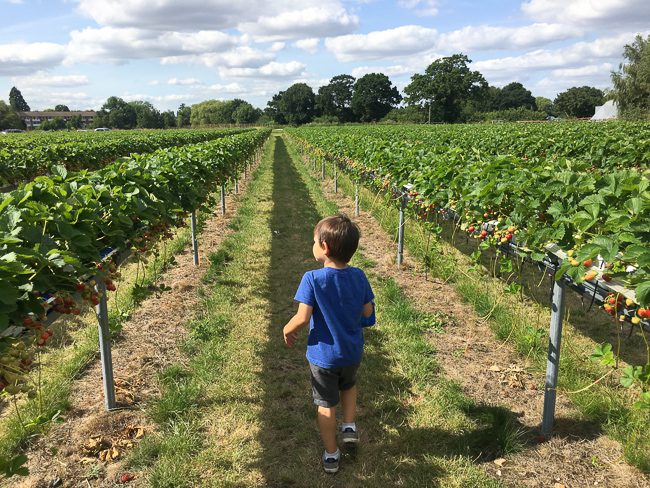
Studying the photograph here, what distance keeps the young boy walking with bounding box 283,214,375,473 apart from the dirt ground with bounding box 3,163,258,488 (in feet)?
4.40

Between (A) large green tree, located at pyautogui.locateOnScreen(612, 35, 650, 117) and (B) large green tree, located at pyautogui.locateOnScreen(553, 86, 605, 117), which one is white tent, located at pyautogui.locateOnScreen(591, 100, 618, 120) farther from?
(B) large green tree, located at pyautogui.locateOnScreen(553, 86, 605, 117)

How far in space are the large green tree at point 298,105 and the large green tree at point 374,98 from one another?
12073 mm

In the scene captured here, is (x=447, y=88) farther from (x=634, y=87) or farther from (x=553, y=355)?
(x=553, y=355)

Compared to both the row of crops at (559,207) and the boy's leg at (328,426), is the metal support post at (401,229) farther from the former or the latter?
the boy's leg at (328,426)

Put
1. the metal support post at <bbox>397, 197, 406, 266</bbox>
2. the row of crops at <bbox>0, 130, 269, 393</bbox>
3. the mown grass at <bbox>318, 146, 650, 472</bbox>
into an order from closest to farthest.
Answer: the row of crops at <bbox>0, 130, 269, 393</bbox>, the mown grass at <bbox>318, 146, 650, 472</bbox>, the metal support post at <bbox>397, 197, 406, 266</bbox>

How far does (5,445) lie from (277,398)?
6.59ft

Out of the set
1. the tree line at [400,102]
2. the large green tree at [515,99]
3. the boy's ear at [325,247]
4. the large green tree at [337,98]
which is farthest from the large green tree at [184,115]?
the boy's ear at [325,247]

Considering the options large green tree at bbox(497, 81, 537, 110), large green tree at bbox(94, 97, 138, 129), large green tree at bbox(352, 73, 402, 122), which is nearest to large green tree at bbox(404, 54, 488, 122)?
large green tree at bbox(352, 73, 402, 122)

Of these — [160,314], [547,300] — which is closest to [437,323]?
[547,300]

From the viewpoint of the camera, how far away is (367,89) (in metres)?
114

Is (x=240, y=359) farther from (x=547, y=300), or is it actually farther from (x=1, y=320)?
(x=547, y=300)

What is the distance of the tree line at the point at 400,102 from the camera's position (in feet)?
173

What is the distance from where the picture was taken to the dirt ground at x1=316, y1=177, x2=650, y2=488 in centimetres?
303

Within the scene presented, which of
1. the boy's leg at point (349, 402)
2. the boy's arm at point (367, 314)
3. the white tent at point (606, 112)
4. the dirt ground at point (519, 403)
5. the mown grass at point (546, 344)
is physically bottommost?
the dirt ground at point (519, 403)
